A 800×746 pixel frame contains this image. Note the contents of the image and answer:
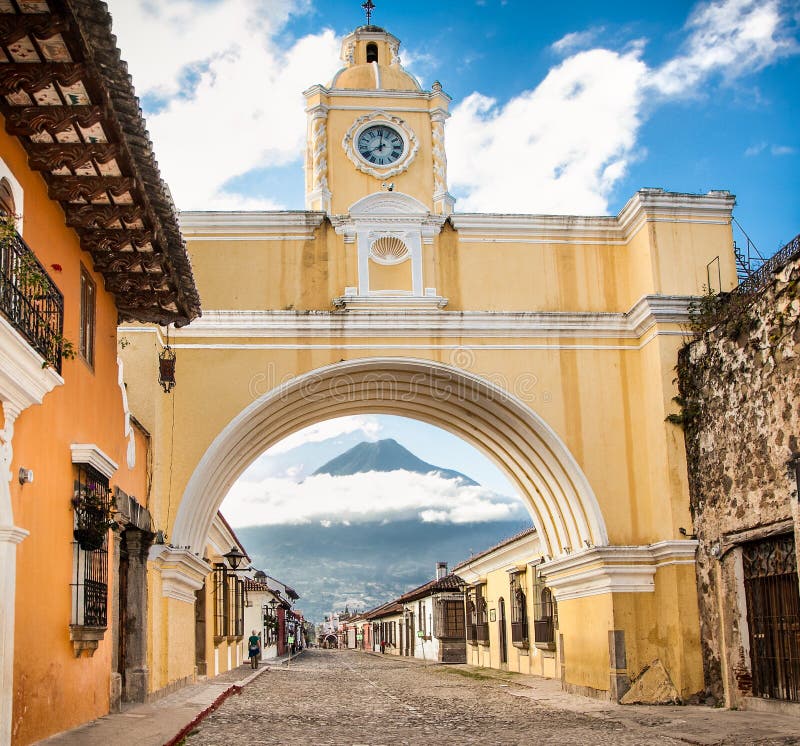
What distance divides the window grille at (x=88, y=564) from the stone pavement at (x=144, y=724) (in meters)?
0.88

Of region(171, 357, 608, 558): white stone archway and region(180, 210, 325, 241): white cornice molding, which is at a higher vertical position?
region(180, 210, 325, 241): white cornice molding

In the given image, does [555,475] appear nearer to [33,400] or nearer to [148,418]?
[148,418]

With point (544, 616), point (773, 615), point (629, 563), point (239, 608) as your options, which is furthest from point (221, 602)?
point (773, 615)

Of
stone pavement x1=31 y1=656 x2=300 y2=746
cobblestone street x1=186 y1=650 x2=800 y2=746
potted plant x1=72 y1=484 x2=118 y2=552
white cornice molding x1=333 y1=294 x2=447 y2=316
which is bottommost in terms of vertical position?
cobblestone street x1=186 y1=650 x2=800 y2=746

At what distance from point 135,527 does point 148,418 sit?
8.42ft

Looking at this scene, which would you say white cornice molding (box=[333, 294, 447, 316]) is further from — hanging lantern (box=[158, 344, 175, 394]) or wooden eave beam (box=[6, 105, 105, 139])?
wooden eave beam (box=[6, 105, 105, 139])

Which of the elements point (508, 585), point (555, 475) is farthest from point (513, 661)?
point (555, 475)

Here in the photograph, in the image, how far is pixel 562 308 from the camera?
16031 millimetres

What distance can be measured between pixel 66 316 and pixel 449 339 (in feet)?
24.5

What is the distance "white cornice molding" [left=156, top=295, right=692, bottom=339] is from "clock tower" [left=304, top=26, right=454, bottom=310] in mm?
198

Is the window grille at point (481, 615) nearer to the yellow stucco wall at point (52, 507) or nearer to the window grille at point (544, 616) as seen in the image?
the window grille at point (544, 616)

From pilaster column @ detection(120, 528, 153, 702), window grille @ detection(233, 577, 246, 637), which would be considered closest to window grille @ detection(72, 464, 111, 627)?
pilaster column @ detection(120, 528, 153, 702)

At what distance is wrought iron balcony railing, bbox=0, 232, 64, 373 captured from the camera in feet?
22.5

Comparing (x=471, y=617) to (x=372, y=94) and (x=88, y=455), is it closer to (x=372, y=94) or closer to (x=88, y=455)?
(x=372, y=94)
